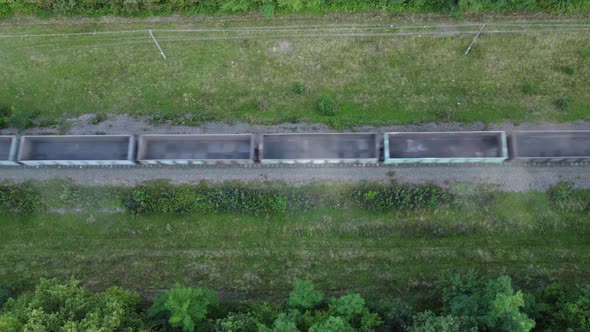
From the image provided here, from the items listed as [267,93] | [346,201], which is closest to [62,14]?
[267,93]

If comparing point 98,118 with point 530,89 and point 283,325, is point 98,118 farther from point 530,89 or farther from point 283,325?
point 530,89

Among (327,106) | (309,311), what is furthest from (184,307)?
(327,106)

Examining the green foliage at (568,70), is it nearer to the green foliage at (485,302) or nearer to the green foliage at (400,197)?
the green foliage at (400,197)

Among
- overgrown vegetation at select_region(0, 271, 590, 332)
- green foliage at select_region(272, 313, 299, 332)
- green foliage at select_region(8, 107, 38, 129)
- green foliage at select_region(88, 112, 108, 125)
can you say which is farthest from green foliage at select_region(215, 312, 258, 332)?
green foliage at select_region(8, 107, 38, 129)

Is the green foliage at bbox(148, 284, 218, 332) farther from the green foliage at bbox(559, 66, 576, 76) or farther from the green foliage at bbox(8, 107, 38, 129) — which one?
the green foliage at bbox(559, 66, 576, 76)

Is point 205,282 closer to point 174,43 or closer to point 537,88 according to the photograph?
point 174,43

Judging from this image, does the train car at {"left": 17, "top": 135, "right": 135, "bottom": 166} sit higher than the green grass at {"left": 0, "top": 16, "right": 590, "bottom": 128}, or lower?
lower
